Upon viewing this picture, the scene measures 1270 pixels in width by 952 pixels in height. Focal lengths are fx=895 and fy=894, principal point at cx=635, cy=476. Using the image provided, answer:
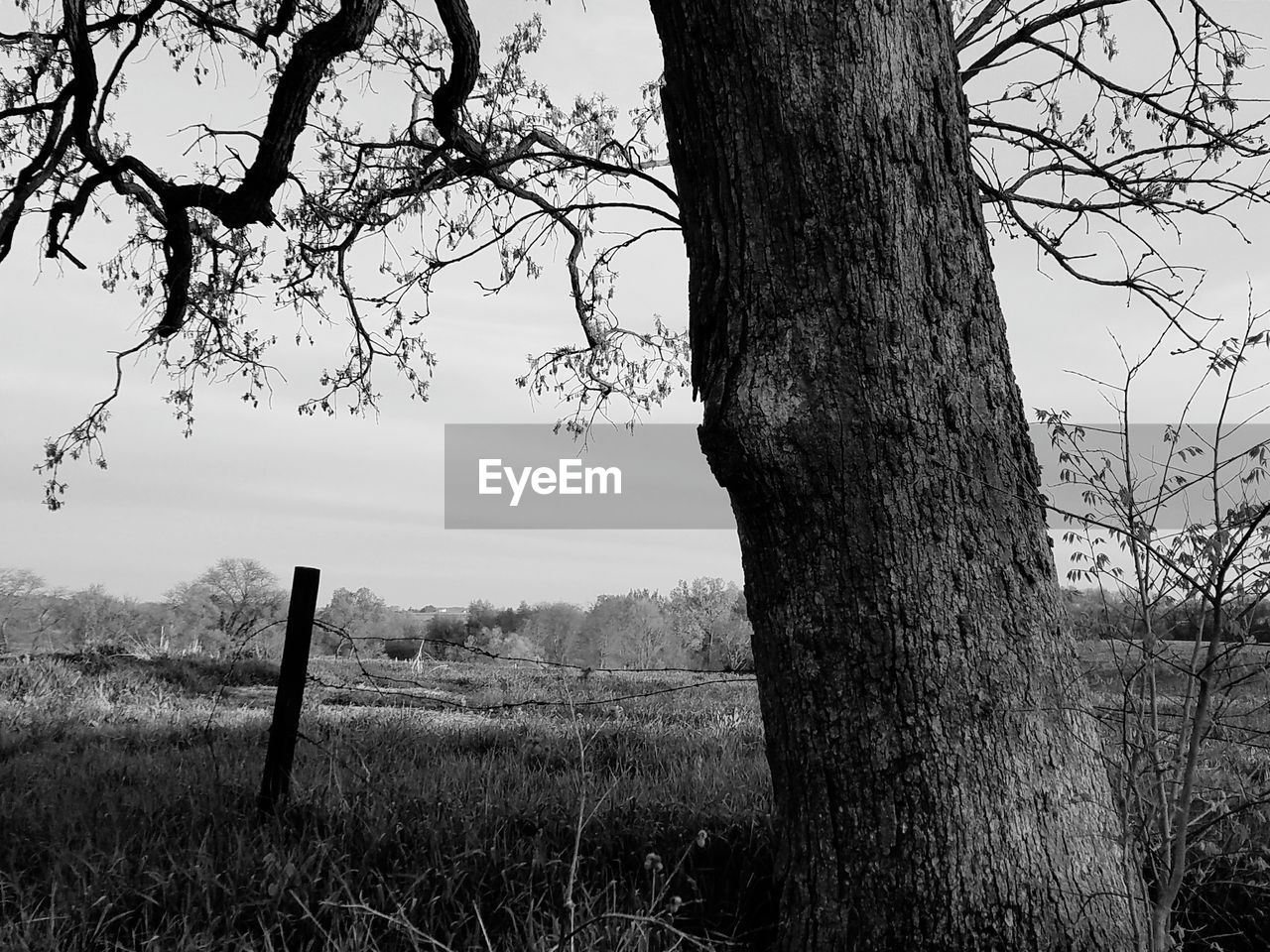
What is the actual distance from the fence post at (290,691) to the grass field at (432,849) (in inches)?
7.1

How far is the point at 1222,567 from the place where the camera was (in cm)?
255

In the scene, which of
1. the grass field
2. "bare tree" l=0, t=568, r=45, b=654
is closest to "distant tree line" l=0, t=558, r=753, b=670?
"bare tree" l=0, t=568, r=45, b=654

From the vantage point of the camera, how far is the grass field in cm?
302

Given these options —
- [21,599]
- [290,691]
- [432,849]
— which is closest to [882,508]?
[432,849]

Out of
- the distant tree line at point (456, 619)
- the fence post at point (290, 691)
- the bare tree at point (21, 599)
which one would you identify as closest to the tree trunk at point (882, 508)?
the fence post at point (290, 691)

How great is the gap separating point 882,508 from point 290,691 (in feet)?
10.6

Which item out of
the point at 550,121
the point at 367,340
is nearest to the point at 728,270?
the point at 550,121

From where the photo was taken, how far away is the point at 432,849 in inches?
139

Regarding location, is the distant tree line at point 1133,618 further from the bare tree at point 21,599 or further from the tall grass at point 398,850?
the bare tree at point 21,599

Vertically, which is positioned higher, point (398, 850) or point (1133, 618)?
point (1133, 618)

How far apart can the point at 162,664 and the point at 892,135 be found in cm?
1263

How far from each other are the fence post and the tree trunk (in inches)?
103

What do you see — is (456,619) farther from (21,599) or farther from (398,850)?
(398,850)

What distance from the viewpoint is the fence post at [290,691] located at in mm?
4309
